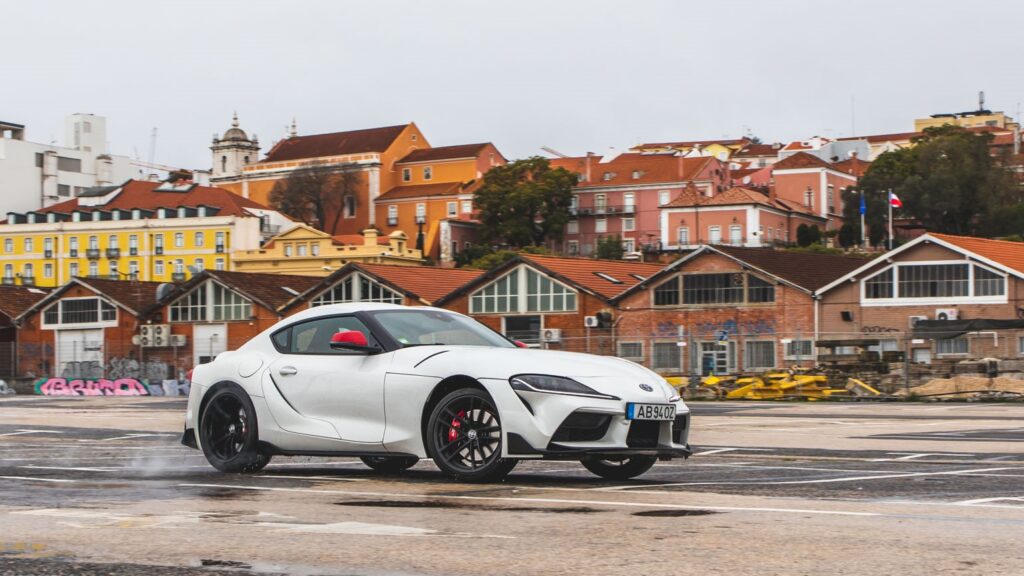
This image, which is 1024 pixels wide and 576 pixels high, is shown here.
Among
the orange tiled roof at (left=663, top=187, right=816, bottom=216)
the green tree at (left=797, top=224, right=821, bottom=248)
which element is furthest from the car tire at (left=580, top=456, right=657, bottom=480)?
the green tree at (left=797, top=224, right=821, bottom=248)

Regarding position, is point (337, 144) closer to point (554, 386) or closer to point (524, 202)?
point (524, 202)

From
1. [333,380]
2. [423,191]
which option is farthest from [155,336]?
[423,191]

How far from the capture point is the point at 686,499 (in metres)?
9.46

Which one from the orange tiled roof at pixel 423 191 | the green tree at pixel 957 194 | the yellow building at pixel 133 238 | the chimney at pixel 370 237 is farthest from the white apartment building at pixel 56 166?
the green tree at pixel 957 194

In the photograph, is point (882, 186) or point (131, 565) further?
point (882, 186)

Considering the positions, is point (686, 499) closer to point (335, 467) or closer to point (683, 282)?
point (335, 467)

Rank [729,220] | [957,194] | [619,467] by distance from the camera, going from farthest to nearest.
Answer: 1. [729,220]
2. [957,194]
3. [619,467]

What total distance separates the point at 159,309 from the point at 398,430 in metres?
65.5

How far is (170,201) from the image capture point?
143875 millimetres

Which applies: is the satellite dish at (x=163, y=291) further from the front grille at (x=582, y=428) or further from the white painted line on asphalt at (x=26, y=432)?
the front grille at (x=582, y=428)

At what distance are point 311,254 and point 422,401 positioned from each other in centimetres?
11988

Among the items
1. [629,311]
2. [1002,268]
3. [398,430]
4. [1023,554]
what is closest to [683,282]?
[629,311]

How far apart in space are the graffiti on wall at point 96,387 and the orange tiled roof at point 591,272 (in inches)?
749

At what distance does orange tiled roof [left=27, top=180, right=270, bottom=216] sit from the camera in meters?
140
